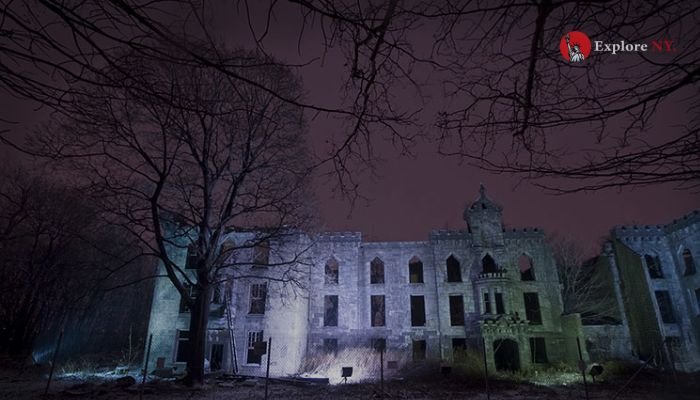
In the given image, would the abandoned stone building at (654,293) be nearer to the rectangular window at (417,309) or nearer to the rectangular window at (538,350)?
the rectangular window at (538,350)

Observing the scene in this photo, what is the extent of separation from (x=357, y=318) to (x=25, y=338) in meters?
23.5

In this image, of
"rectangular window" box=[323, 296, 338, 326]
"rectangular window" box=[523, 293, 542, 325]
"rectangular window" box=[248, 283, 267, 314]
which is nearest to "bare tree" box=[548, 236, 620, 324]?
"rectangular window" box=[523, 293, 542, 325]

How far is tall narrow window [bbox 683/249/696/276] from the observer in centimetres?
2663

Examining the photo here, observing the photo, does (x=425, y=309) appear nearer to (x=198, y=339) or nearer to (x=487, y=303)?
(x=487, y=303)

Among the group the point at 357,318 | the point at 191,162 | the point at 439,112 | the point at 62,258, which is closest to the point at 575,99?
the point at 439,112

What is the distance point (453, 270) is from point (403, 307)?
5272 millimetres

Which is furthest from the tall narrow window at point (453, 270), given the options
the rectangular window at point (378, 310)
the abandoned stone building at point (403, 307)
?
the rectangular window at point (378, 310)

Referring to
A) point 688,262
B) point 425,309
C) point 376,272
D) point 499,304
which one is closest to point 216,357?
point 376,272

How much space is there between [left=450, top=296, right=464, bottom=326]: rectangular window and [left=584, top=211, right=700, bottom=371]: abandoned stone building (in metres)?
8.48

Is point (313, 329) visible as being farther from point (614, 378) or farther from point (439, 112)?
point (439, 112)

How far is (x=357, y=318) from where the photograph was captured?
2720 centimetres

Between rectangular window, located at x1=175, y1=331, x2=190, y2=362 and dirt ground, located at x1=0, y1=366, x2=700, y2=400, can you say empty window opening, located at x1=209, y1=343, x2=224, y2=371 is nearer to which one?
rectangular window, located at x1=175, y1=331, x2=190, y2=362

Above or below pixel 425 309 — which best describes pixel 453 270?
above

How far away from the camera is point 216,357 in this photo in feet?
78.4
